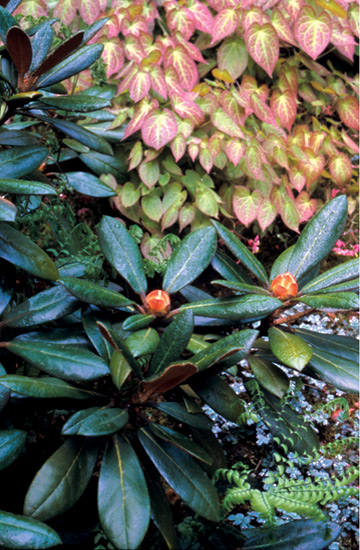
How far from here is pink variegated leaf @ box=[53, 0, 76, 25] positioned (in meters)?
2.15

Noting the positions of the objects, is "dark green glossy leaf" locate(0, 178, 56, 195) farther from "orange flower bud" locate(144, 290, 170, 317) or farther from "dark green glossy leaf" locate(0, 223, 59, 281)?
"orange flower bud" locate(144, 290, 170, 317)

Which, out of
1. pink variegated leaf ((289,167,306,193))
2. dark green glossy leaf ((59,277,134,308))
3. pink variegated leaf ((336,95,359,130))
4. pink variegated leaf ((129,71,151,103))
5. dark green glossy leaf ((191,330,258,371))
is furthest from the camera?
pink variegated leaf ((336,95,359,130))

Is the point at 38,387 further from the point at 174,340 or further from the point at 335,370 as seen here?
the point at 335,370

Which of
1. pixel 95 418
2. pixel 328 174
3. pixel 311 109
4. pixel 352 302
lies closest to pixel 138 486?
pixel 95 418

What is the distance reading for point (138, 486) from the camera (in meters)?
0.87

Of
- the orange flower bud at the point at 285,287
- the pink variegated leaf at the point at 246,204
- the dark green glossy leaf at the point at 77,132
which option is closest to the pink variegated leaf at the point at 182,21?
the pink variegated leaf at the point at 246,204

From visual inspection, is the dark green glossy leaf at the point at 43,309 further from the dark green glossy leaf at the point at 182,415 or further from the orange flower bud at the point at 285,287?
the orange flower bud at the point at 285,287

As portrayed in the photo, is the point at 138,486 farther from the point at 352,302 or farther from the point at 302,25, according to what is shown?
the point at 302,25

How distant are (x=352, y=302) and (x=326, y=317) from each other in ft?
3.76

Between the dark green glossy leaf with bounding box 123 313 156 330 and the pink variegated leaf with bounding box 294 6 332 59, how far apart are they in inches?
59.2

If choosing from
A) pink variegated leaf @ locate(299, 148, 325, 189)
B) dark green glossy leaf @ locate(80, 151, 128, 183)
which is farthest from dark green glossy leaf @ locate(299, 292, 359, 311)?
pink variegated leaf @ locate(299, 148, 325, 189)

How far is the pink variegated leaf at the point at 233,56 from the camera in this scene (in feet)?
7.19

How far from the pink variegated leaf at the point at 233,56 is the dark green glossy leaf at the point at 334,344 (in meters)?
1.42

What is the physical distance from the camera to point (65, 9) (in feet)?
7.07
